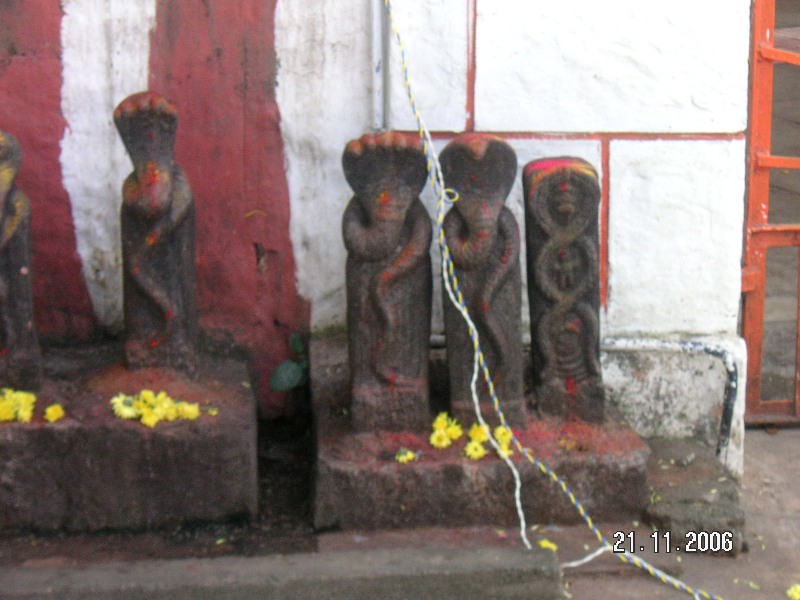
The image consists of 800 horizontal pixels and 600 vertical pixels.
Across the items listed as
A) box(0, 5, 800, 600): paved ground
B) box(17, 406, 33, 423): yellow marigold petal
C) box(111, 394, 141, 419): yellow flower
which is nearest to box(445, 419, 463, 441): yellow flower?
box(0, 5, 800, 600): paved ground

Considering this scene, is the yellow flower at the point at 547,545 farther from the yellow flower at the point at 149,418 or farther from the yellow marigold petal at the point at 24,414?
the yellow marigold petal at the point at 24,414

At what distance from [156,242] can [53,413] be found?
57cm

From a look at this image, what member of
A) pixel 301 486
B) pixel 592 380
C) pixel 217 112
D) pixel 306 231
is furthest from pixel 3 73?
pixel 592 380

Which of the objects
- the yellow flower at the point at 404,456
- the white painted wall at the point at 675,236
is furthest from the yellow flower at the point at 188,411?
the white painted wall at the point at 675,236

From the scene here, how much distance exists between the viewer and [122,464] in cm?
313

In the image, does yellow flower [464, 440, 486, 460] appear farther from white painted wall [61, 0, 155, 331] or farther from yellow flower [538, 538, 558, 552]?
white painted wall [61, 0, 155, 331]

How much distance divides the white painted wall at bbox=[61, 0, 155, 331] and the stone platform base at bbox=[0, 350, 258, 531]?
2.10 ft

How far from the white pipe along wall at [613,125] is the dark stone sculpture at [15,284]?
37.1 inches

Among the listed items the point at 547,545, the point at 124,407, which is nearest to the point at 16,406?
the point at 124,407

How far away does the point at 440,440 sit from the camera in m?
3.25

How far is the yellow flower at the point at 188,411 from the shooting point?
315 cm

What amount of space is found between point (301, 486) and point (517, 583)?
0.88m

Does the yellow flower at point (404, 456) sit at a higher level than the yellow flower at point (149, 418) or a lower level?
lower

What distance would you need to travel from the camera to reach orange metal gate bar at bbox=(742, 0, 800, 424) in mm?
3926
